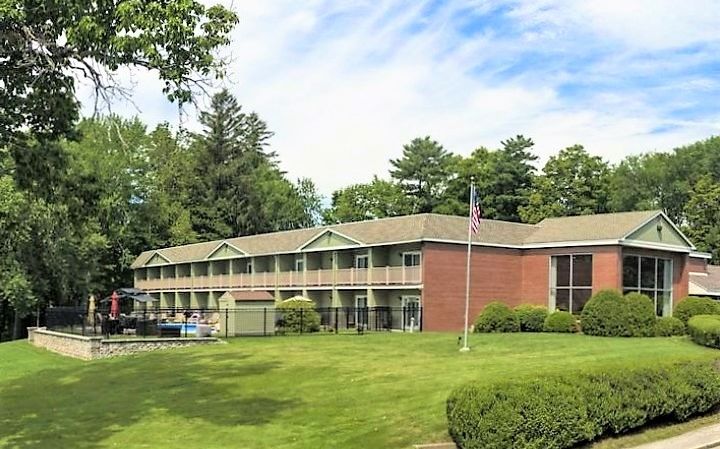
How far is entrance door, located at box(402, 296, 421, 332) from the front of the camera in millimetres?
37938

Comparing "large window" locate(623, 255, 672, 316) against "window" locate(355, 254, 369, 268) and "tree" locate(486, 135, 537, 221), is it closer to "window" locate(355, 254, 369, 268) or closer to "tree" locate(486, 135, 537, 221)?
"window" locate(355, 254, 369, 268)

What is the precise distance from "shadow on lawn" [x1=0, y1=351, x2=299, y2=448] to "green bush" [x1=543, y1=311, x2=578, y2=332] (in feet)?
47.2

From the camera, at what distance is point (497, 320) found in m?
33.2

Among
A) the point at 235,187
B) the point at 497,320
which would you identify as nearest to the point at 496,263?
the point at 497,320

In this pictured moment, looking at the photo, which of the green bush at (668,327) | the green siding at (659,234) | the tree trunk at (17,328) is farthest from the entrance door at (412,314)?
the tree trunk at (17,328)

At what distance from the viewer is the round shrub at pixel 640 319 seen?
98.6 feet

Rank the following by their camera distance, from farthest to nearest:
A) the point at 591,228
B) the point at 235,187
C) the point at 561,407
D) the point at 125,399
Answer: the point at 235,187
the point at 591,228
the point at 125,399
the point at 561,407

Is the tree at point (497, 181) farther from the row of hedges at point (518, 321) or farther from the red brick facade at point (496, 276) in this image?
the row of hedges at point (518, 321)

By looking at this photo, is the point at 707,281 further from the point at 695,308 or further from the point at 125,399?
the point at 125,399

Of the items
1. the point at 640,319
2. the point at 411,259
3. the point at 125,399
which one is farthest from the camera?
the point at 411,259

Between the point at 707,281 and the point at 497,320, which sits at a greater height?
the point at 707,281

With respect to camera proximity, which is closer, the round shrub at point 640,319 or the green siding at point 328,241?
the round shrub at point 640,319

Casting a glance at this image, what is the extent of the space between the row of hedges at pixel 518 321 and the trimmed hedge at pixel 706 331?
20.7 feet

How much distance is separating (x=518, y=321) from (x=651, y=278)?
832 centimetres
